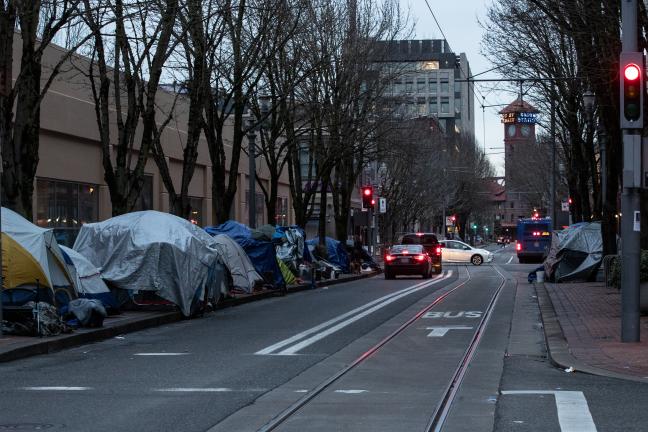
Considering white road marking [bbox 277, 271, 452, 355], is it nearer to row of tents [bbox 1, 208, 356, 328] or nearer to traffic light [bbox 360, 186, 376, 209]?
row of tents [bbox 1, 208, 356, 328]

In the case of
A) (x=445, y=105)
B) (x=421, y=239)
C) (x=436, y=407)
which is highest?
(x=445, y=105)

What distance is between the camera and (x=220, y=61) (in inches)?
1136

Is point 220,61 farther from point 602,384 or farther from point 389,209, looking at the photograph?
point 389,209

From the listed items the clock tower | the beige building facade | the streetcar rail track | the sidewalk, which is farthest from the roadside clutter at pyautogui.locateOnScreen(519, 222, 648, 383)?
the beige building facade

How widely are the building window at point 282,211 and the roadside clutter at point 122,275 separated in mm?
25674

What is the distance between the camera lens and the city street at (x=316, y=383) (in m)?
8.94

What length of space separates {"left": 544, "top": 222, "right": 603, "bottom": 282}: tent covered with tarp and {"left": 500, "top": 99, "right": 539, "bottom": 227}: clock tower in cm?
481

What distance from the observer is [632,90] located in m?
13.9

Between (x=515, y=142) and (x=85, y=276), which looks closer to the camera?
(x=85, y=276)

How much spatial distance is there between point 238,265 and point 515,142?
87534mm

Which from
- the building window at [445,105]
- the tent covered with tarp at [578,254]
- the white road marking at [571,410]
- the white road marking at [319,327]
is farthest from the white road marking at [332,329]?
the building window at [445,105]

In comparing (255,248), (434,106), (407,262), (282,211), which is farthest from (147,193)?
(434,106)

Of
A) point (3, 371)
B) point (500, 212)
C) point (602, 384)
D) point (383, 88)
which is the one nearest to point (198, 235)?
point (3, 371)

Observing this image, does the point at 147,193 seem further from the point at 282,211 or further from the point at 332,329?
the point at 282,211
